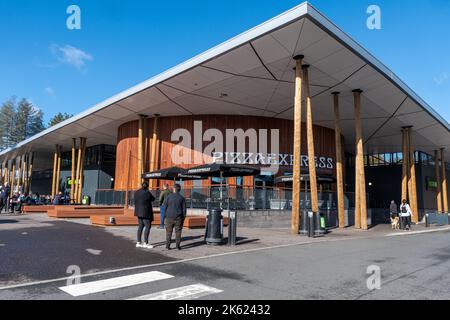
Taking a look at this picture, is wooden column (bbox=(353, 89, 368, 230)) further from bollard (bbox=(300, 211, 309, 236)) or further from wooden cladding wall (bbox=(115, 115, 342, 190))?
wooden cladding wall (bbox=(115, 115, 342, 190))

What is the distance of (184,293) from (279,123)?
23656 mm

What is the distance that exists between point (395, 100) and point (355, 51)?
325 inches

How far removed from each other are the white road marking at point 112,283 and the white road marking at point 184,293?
75 cm

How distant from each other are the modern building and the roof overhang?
0.07 metres

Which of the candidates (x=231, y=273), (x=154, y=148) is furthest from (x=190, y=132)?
(x=231, y=273)

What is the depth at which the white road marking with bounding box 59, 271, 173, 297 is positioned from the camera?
17.5ft

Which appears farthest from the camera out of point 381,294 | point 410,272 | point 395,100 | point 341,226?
point 395,100

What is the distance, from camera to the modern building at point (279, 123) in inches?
640

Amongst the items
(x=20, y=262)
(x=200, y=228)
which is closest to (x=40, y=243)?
(x=20, y=262)

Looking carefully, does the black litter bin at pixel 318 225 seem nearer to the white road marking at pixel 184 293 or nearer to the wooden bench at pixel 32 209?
the white road marking at pixel 184 293

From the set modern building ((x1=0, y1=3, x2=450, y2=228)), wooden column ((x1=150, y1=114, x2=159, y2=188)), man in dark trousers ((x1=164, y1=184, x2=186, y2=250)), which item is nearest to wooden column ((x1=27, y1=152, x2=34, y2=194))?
modern building ((x1=0, y1=3, x2=450, y2=228))

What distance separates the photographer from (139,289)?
17.9 ft

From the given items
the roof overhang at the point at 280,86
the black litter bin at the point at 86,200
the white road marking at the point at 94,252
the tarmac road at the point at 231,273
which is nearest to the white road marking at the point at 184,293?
the tarmac road at the point at 231,273
